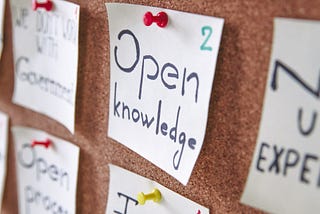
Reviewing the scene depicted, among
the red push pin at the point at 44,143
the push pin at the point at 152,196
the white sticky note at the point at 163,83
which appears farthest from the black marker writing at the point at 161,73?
the red push pin at the point at 44,143

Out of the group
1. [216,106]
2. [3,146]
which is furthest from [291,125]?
[3,146]

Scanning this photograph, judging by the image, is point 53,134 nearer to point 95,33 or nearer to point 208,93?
point 95,33

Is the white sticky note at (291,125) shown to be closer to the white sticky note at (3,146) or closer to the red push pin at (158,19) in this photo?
the red push pin at (158,19)

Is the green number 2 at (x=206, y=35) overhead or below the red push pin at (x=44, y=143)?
overhead

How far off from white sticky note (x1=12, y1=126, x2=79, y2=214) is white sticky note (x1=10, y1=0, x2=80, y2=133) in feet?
0.14

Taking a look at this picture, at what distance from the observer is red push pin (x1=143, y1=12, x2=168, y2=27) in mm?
435

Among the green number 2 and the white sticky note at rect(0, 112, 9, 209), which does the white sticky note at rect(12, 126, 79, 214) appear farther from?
the green number 2

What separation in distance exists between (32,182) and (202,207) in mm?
328

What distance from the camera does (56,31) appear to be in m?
0.57

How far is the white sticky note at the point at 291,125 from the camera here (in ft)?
1.11

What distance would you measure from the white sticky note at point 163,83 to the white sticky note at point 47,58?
8 centimetres

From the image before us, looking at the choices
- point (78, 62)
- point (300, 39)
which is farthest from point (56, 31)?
point (300, 39)

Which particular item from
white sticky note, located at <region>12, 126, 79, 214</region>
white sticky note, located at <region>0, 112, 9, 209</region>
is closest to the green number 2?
white sticky note, located at <region>12, 126, 79, 214</region>

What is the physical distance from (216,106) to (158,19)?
0.33ft
